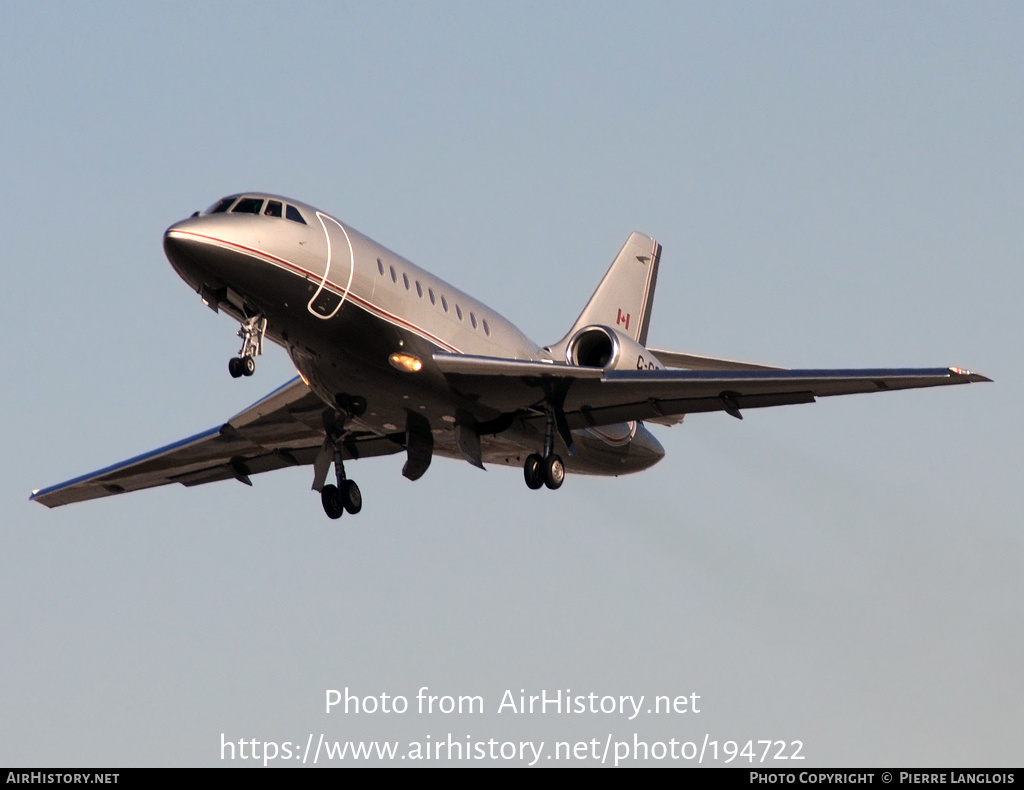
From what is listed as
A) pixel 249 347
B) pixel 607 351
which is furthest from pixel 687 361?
pixel 249 347

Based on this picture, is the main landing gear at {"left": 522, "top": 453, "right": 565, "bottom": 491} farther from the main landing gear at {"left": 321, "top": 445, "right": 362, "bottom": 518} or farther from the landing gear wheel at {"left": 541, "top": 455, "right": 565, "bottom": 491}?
the main landing gear at {"left": 321, "top": 445, "right": 362, "bottom": 518}

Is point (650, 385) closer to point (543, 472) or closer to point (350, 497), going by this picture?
point (543, 472)

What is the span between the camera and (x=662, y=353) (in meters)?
30.5

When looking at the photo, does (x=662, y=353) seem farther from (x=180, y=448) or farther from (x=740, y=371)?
(x=180, y=448)

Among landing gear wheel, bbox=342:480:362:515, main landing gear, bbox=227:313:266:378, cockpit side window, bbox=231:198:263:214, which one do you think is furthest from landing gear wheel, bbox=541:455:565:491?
cockpit side window, bbox=231:198:263:214

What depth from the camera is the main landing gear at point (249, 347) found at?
23891 millimetres

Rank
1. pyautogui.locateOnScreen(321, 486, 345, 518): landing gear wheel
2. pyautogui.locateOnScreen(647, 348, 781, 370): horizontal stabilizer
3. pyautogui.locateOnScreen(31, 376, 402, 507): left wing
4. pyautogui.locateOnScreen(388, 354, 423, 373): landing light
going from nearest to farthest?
pyautogui.locateOnScreen(388, 354, 423, 373): landing light
pyautogui.locateOnScreen(321, 486, 345, 518): landing gear wheel
pyautogui.locateOnScreen(31, 376, 402, 507): left wing
pyautogui.locateOnScreen(647, 348, 781, 370): horizontal stabilizer

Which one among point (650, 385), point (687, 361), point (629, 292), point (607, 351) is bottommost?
point (650, 385)

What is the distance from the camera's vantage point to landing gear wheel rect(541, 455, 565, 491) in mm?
27422

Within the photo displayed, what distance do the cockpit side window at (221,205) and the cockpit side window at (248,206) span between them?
0.46 ft

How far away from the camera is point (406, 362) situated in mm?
25547

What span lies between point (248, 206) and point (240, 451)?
26.1ft

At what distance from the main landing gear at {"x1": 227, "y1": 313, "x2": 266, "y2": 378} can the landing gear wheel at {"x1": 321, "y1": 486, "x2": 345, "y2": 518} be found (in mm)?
4459

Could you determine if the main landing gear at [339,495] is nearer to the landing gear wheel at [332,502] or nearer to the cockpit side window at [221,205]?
the landing gear wheel at [332,502]
